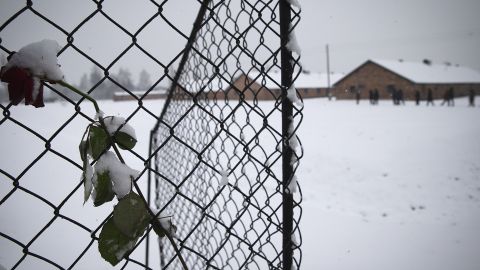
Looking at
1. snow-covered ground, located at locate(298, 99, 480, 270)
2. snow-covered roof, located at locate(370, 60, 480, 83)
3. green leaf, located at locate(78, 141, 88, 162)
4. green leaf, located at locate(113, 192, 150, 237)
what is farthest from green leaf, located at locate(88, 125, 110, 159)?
snow-covered roof, located at locate(370, 60, 480, 83)

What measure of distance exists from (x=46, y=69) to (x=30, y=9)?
162 millimetres

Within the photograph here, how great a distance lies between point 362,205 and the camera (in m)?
4.51

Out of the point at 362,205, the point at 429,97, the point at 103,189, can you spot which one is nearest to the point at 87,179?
the point at 103,189

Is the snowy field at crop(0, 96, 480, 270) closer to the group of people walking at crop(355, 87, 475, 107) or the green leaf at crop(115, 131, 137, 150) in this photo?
the green leaf at crop(115, 131, 137, 150)

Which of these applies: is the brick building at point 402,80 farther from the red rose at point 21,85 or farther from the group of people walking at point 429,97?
the red rose at point 21,85

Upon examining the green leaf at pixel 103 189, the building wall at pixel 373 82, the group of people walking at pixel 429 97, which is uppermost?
the building wall at pixel 373 82

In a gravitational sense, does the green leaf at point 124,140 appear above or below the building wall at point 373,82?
below

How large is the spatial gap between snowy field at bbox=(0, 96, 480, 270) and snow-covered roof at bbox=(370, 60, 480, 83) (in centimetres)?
2380

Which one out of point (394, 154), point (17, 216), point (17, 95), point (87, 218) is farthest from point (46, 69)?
point (394, 154)

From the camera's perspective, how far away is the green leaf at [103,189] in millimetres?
708

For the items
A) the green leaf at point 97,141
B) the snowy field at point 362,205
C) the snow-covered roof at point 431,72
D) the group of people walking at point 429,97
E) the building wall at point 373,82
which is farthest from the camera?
the snow-covered roof at point 431,72

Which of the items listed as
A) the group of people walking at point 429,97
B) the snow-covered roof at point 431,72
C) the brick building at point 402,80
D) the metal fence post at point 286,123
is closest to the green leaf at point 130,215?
the metal fence post at point 286,123

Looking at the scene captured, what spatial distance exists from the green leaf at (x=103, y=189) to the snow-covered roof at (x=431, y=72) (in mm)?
32533

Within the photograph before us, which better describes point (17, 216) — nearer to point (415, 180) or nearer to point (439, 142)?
point (415, 180)
